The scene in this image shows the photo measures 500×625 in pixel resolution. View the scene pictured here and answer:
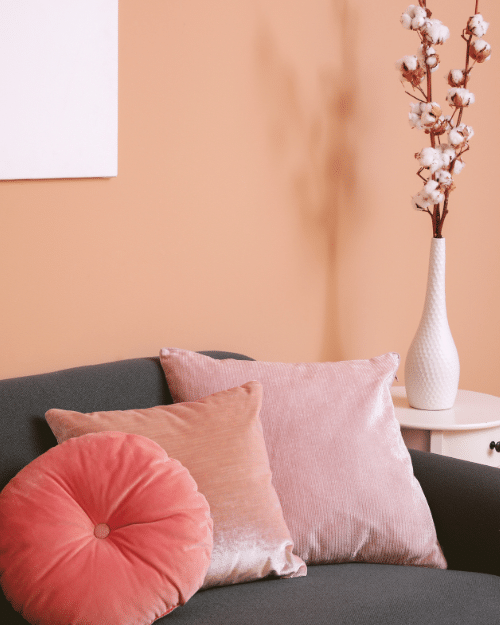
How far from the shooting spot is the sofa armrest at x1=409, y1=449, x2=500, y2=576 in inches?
55.8

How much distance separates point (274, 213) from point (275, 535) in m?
1.06

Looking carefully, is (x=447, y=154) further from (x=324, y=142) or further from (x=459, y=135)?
(x=324, y=142)

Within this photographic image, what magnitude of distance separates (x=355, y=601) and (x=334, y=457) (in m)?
0.33

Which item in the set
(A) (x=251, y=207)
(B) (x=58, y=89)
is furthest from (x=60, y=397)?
(A) (x=251, y=207)

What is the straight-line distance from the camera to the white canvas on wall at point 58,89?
1473 millimetres

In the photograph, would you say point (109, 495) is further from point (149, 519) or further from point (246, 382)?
point (246, 382)

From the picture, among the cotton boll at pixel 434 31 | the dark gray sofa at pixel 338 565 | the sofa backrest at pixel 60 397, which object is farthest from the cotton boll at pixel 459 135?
the sofa backrest at pixel 60 397

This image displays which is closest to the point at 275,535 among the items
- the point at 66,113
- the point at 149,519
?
the point at 149,519

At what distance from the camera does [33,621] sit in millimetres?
1079

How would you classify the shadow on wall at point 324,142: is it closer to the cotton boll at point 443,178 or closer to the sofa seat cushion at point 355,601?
the cotton boll at point 443,178

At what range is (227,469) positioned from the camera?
132 cm

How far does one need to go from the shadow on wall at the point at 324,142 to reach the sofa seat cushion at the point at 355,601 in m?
1.04

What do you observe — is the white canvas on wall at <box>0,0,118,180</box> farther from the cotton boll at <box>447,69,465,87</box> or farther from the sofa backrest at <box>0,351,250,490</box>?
the cotton boll at <box>447,69,465,87</box>

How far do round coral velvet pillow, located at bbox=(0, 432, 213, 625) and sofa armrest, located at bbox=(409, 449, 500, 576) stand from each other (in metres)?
0.58
